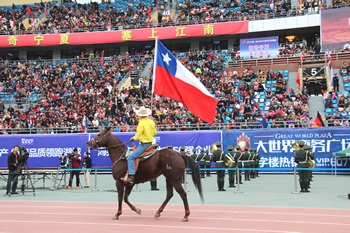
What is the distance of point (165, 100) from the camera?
30.6 meters

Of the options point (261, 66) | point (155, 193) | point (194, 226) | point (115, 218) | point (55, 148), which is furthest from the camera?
point (261, 66)

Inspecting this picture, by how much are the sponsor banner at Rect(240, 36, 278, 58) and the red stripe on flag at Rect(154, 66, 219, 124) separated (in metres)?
22.6

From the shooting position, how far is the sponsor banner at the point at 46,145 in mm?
25919

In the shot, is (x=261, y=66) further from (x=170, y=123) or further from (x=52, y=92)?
(x=52, y=92)

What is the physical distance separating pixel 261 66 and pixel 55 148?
18.7 metres

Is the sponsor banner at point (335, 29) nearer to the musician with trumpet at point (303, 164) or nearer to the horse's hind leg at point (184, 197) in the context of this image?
the musician with trumpet at point (303, 164)

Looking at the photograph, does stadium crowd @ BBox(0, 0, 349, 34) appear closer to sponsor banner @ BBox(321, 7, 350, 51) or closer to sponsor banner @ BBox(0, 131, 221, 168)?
sponsor banner @ BBox(321, 7, 350, 51)

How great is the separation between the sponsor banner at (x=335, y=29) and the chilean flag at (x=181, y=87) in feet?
80.1

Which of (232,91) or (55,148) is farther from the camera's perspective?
(232,91)

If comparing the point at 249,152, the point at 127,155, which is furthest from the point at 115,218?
the point at 249,152

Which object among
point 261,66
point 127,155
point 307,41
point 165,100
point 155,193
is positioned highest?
point 307,41

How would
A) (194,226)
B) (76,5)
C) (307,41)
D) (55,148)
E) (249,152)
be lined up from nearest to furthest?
(194,226), (249,152), (55,148), (307,41), (76,5)

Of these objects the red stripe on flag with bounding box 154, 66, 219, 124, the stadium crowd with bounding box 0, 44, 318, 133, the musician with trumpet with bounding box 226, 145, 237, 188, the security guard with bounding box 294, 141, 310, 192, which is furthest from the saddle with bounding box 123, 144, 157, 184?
the stadium crowd with bounding box 0, 44, 318, 133

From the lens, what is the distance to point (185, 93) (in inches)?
543
